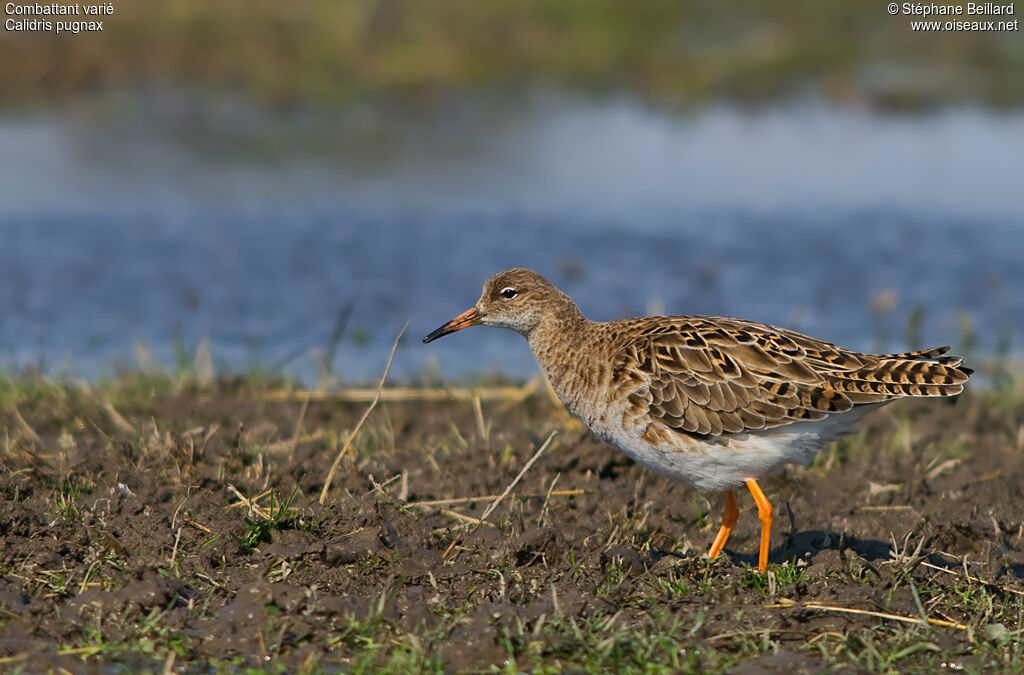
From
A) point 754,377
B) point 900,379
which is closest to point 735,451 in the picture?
point 754,377

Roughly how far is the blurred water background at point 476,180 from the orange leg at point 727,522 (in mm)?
3778

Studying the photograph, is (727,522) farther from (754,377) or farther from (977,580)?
(977,580)

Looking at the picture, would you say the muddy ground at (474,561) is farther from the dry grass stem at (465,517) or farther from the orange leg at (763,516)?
the orange leg at (763,516)

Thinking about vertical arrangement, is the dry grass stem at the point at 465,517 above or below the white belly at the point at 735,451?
below

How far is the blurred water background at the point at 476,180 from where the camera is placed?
12.1m

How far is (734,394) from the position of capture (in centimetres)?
646

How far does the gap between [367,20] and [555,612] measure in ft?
54.0

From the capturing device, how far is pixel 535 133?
18.0 meters

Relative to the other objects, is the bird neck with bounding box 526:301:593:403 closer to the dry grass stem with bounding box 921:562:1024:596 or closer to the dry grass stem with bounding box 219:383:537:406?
the dry grass stem with bounding box 219:383:537:406

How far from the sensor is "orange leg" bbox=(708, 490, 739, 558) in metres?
6.51

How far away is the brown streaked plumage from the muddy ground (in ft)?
1.54

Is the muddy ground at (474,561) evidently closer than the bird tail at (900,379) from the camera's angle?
Yes

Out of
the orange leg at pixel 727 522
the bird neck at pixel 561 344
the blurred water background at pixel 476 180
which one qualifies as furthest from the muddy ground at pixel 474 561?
the blurred water background at pixel 476 180

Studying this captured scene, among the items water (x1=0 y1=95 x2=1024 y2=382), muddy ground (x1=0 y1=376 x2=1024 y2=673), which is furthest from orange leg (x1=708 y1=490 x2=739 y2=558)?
water (x1=0 y1=95 x2=1024 y2=382)
